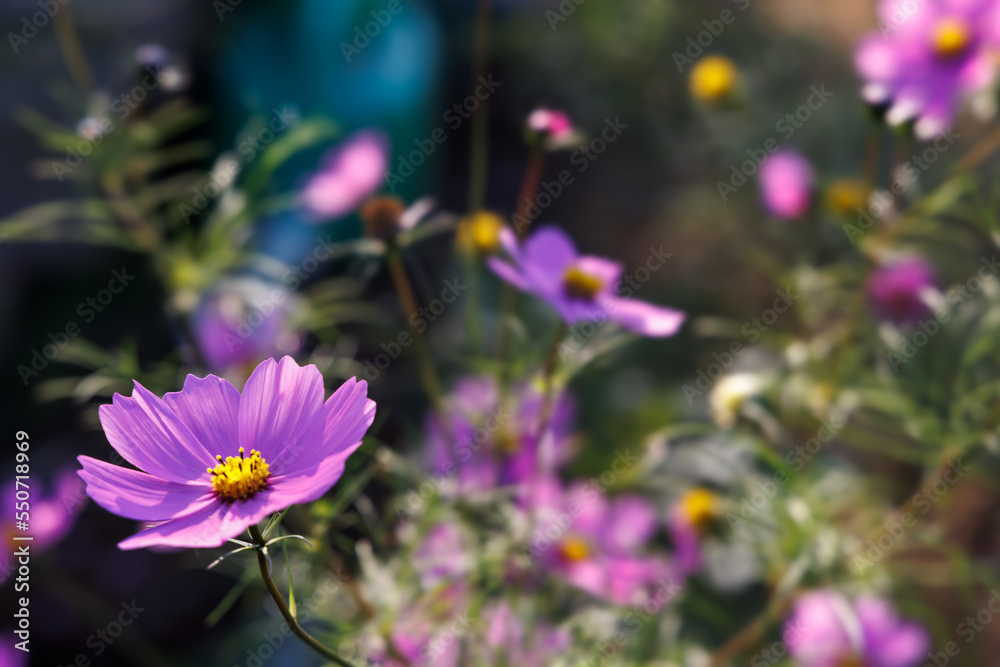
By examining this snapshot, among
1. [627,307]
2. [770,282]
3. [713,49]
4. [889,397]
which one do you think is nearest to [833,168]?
[770,282]

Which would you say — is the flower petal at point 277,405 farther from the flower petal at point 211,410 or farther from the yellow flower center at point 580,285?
the yellow flower center at point 580,285

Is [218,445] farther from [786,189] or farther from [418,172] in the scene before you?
[418,172]

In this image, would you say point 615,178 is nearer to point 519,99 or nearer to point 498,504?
point 519,99

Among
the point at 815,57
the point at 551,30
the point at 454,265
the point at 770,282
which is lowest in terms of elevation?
the point at 770,282

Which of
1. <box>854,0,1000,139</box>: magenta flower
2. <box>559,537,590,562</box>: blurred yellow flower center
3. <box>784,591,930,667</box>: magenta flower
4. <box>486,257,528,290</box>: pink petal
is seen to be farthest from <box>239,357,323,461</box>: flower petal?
<box>854,0,1000,139</box>: magenta flower

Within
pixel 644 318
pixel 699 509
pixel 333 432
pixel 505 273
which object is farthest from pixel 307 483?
pixel 699 509

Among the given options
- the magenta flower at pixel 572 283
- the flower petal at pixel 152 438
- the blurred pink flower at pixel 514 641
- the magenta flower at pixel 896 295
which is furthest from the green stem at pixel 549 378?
the magenta flower at pixel 896 295
